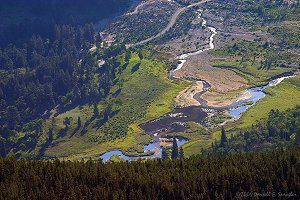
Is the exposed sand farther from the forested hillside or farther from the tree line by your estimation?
the forested hillside

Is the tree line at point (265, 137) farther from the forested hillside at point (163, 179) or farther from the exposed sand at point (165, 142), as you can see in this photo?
the forested hillside at point (163, 179)

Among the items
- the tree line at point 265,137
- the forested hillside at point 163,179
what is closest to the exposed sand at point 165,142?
the tree line at point 265,137

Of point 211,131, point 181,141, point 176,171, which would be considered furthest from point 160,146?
point 176,171

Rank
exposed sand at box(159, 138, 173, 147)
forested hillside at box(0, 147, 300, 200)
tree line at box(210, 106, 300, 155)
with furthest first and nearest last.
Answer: exposed sand at box(159, 138, 173, 147) < tree line at box(210, 106, 300, 155) < forested hillside at box(0, 147, 300, 200)

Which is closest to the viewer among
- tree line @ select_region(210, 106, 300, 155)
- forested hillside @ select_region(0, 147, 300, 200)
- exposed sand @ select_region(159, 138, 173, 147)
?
forested hillside @ select_region(0, 147, 300, 200)

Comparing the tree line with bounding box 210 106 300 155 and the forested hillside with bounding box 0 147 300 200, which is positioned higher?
the forested hillside with bounding box 0 147 300 200

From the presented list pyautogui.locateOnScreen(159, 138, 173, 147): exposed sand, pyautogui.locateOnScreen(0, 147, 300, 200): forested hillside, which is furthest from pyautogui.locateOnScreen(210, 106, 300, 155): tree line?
pyautogui.locateOnScreen(0, 147, 300, 200): forested hillside

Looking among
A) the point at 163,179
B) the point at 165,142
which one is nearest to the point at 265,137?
the point at 165,142

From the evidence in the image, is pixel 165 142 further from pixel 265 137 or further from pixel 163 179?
pixel 163 179
